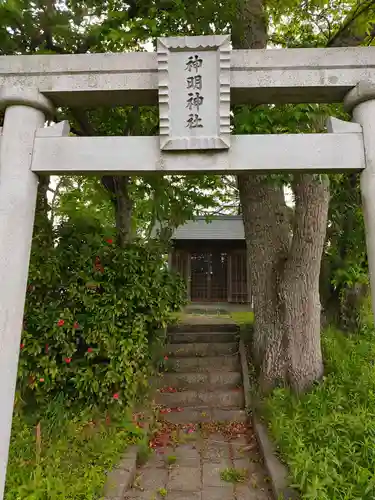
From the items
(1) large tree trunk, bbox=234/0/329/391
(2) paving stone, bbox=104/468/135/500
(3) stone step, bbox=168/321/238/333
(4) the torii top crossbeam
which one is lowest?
(2) paving stone, bbox=104/468/135/500

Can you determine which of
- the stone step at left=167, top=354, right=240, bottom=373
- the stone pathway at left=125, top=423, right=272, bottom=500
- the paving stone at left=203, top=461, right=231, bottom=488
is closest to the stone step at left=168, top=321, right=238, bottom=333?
the stone step at left=167, top=354, right=240, bottom=373

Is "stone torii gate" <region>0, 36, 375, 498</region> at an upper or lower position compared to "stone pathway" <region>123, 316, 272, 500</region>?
upper

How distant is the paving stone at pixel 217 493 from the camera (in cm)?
374

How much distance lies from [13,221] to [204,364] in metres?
4.74

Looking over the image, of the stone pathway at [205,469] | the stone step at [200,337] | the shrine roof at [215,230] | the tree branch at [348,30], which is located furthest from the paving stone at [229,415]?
the shrine roof at [215,230]

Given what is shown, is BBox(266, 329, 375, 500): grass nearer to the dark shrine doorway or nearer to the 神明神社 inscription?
the 神明神社 inscription

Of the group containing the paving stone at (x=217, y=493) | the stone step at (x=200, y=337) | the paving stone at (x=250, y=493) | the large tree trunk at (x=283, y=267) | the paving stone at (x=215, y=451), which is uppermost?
the large tree trunk at (x=283, y=267)

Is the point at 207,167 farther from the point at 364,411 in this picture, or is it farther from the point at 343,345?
the point at 343,345

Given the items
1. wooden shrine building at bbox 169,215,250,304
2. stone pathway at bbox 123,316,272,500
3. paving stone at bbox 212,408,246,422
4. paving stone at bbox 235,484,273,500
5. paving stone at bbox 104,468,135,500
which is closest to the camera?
paving stone at bbox 104,468,135,500

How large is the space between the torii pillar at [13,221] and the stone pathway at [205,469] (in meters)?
1.81

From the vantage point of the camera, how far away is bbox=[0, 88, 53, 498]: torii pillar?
2.79 meters

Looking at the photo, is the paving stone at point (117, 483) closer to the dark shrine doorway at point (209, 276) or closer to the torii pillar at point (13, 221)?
the torii pillar at point (13, 221)

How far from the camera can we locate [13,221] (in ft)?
9.59

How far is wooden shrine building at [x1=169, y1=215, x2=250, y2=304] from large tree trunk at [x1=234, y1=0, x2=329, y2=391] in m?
9.02
